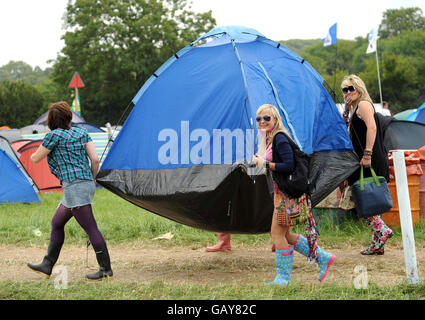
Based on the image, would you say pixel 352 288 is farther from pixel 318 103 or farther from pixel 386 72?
pixel 386 72

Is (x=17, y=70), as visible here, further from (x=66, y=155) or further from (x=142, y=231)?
(x=66, y=155)

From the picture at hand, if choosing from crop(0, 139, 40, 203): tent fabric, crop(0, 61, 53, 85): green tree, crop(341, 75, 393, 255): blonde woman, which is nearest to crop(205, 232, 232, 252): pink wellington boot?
crop(341, 75, 393, 255): blonde woman

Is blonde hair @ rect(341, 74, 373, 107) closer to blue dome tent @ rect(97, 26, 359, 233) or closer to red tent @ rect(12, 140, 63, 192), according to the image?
blue dome tent @ rect(97, 26, 359, 233)

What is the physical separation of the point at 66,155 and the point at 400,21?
263 feet

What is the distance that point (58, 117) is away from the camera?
4598 mm

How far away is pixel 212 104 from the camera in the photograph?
498 centimetres

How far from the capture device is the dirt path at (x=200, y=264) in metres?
4.72

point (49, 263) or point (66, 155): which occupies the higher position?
point (66, 155)

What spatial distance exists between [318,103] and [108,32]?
106 feet

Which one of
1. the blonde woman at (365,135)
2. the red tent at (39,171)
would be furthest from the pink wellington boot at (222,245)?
the red tent at (39,171)

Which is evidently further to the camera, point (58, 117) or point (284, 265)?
point (58, 117)

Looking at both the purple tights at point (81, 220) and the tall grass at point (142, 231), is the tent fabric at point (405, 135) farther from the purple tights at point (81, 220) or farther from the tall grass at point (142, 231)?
the purple tights at point (81, 220)

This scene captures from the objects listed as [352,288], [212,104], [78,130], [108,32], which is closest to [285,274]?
[352,288]

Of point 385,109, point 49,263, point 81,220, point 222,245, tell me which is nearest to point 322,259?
point 222,245
